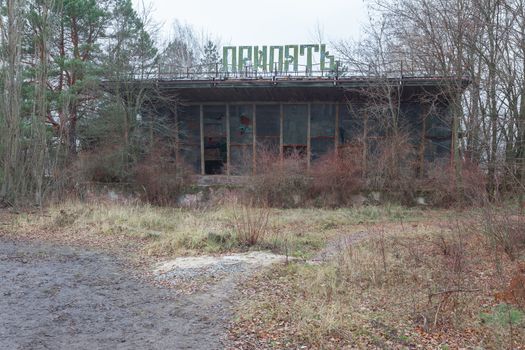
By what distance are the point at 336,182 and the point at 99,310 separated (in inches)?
498

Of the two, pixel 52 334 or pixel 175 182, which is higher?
pixel 175 182

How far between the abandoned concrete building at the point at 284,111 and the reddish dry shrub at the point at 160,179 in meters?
1.63

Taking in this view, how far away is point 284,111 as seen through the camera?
72.1ft

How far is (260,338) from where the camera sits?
187 inches

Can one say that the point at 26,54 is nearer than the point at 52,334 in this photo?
No

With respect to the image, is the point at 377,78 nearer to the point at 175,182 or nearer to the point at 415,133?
the point at 415,133

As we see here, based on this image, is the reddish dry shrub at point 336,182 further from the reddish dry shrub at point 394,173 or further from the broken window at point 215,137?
the broken window at point 215,137

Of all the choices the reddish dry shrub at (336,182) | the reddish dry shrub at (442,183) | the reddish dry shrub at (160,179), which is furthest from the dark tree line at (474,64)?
the reddish dry shrub at (160,179)

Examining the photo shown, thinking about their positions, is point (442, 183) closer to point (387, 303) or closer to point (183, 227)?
point (183, 227)

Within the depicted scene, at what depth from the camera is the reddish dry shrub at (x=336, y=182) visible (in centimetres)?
1712

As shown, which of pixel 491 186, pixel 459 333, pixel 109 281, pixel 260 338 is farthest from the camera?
pixel 491 186

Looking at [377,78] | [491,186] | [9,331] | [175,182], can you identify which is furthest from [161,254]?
[377,78]

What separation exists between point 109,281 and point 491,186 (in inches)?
338

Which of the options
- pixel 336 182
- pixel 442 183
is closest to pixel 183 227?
pixel 336 182
